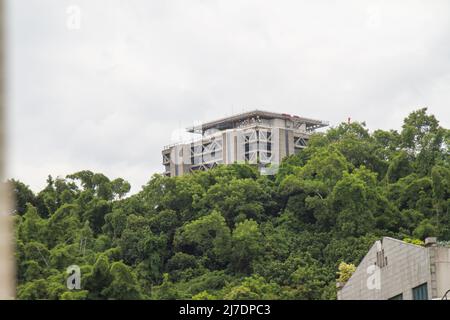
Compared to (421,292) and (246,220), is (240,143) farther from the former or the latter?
(421,292)

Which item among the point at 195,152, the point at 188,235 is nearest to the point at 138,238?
the point at 188,235

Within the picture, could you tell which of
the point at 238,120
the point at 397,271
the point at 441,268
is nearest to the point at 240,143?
the point at 238,120

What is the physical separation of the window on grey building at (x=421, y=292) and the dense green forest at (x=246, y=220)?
11.5m

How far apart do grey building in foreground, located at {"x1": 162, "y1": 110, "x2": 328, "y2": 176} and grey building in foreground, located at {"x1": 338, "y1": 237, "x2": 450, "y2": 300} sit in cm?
3371

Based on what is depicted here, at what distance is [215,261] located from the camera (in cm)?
3309

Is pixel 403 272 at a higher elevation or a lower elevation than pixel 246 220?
lower

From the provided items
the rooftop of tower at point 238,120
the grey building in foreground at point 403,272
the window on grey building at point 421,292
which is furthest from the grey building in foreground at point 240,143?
the window on grey building at point 421,292

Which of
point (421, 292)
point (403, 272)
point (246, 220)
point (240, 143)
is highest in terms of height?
point (240, 143)

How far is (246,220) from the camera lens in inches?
1316

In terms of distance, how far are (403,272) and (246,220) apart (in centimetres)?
1814

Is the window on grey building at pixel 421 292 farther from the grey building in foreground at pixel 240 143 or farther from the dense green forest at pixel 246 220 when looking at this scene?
the grey building in foreground at pixel 240 143

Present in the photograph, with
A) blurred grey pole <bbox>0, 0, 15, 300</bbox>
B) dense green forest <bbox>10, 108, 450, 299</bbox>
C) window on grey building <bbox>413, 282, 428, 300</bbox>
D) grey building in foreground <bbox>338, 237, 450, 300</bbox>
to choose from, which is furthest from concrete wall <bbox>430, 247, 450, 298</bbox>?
blurred grey pole <bbox>0, 0, 15, 300</bbox>

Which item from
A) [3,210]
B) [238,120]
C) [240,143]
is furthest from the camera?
[238,120]
